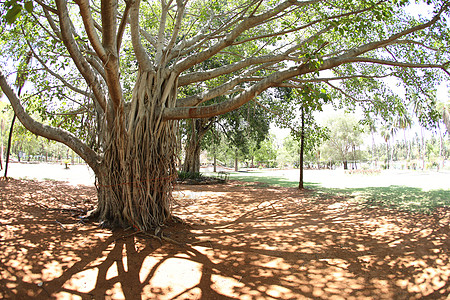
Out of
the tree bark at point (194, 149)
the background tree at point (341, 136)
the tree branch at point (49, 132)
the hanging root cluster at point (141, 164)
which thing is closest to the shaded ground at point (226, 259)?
the hanging root cluster at point (141, 164)

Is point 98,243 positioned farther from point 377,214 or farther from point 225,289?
point 377,214

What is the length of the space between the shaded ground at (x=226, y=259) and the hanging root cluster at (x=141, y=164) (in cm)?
36

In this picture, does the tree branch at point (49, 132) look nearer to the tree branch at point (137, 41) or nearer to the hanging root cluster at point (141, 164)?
the hanging root cluster at point (141, 164)

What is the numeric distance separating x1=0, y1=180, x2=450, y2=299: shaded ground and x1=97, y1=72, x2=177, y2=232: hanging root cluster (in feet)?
1.20

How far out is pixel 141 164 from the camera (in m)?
4.60

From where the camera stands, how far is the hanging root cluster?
4.46m

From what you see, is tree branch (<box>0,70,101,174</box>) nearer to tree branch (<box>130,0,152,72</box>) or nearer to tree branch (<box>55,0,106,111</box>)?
tree branch (<box>55,0,106,111</box>)

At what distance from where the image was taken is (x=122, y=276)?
9.27ft

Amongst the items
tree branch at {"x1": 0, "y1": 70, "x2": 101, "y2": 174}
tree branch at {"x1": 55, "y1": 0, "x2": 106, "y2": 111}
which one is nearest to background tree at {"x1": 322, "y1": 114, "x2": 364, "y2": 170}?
tree branch at {"x1": 0, "y1": 70, "x2": 101, "y2": 174}

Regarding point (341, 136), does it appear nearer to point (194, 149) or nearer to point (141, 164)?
point (194, 149)

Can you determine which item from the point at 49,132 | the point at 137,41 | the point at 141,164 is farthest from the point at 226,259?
the point at 49,132

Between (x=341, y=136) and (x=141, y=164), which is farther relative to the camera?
(x=341, y=136)

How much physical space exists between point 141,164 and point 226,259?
222cm

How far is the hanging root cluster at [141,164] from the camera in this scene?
4.46 m
